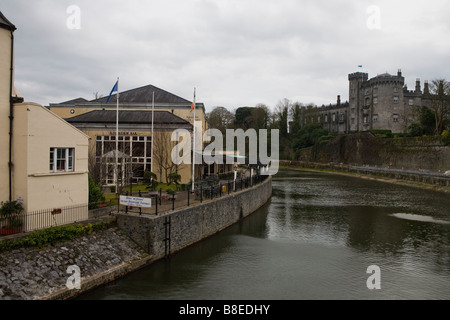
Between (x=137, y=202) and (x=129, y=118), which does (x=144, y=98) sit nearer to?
(x=129, y=118)

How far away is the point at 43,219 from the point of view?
15.5 meters

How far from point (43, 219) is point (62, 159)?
9.45 feet

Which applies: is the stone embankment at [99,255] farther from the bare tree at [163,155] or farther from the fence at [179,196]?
the bare tree at [163,155]

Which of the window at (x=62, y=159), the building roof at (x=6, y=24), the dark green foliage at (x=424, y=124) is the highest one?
the dark green foliage at (x=424, y=124)

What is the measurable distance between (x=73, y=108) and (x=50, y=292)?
37306 mm

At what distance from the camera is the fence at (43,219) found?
14.3m

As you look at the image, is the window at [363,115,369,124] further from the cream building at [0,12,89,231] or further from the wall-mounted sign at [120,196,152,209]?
the cream building at [0,12,89,231]

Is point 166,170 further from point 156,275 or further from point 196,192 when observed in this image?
point 156,275

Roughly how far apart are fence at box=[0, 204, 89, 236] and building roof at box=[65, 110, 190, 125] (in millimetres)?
19806

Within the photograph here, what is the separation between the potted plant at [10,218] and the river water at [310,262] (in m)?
4.10

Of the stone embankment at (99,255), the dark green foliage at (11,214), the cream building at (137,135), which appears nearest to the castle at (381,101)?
the cream building at (137,135)

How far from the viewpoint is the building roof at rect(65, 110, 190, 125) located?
120 feet

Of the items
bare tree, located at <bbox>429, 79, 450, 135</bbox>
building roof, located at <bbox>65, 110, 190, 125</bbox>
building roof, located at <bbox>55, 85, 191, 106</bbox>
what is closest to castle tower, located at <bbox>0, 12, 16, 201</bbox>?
building roof, located at <bbox>65, 110, 190, 125</bbox>
